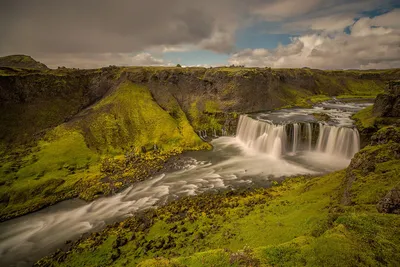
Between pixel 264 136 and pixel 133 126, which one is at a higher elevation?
pixel 133 126

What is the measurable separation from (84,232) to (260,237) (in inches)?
862

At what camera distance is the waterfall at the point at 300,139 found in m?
40.8

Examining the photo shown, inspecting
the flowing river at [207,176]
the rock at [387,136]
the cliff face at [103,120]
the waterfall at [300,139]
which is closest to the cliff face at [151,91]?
the cliff face at [103,120]

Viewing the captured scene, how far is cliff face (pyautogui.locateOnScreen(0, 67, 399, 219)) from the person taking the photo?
38562 mm

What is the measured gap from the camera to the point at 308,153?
148 ft

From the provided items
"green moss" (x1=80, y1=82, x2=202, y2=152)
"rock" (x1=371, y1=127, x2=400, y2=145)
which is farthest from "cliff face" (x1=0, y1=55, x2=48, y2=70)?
"rock" (x1=371, y1=127, x2=400, y2=145)

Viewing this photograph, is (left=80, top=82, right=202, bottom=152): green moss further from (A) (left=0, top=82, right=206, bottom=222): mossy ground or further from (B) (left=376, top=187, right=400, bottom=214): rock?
(B) (left=376, top=187, right=400, bottom=214): rock

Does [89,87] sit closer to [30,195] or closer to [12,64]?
[30,195]

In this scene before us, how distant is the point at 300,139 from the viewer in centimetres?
4744

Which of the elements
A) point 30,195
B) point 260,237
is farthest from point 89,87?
point 260,237

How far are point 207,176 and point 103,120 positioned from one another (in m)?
36.4

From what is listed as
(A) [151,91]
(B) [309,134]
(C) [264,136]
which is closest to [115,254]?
(C) [264,136]

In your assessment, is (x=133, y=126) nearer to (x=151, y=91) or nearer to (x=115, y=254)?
(x=151, y=91)

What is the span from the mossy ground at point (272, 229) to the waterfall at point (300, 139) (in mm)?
18098
